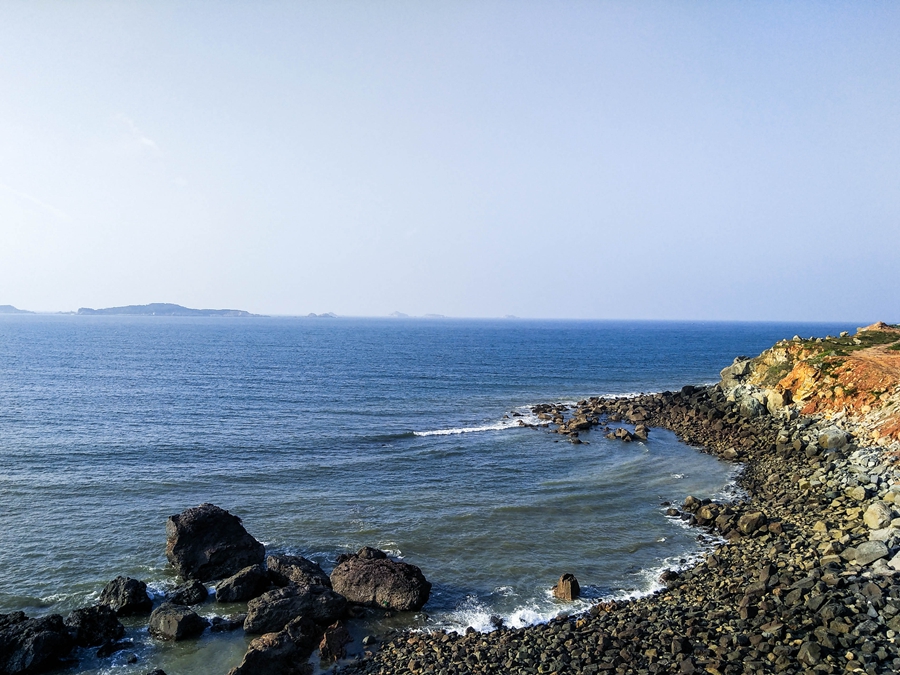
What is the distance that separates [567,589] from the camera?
24375 mm

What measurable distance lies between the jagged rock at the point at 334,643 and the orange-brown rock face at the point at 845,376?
36.0 meters

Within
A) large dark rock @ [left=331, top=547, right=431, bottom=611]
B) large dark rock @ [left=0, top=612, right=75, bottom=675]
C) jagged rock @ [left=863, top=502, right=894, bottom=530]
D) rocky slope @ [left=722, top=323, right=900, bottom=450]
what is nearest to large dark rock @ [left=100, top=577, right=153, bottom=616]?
large dark rock @ [left=0, top=612, right=75, bottom=675]

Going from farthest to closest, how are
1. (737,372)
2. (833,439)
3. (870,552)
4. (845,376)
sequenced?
(737,372) → (845,376) → (833,439) → (870,552)

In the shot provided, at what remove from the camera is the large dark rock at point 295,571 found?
25.1m

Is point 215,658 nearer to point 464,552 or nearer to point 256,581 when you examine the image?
point 256,581

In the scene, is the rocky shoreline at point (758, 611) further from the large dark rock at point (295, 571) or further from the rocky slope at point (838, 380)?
the rocky slope at point (838, 380)

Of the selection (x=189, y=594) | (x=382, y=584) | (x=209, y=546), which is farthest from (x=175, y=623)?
(x=382, y=584)

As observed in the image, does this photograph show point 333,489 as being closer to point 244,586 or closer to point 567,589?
point 244,586

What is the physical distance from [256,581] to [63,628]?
7223 millimetres

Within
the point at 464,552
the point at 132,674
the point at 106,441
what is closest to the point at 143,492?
the point at 106,441

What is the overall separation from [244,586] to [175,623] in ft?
11.4

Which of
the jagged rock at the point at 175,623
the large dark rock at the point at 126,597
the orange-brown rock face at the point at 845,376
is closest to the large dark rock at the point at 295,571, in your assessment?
the jagged rock at the point at 175,623

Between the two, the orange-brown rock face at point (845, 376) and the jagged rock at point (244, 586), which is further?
the orange-brown rock face at point (845, 376)

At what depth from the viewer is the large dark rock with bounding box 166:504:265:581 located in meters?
26.9
